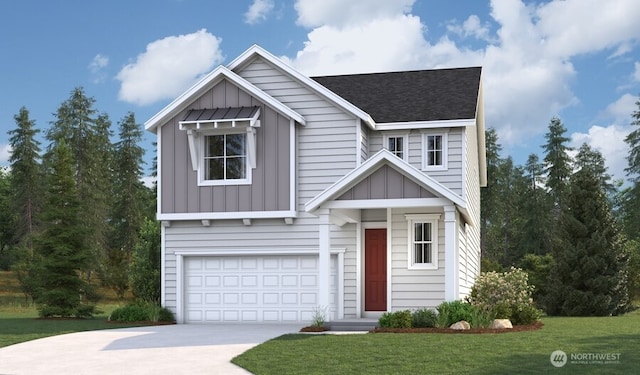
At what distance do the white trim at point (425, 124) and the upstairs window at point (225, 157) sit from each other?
4128 millimetres

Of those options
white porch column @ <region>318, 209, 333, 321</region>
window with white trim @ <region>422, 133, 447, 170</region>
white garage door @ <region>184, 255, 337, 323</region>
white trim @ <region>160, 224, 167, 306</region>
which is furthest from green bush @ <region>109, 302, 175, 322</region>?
window with white trim @ <region>422, 133, 447, 170</region>

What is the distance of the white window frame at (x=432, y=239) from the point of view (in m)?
22.5

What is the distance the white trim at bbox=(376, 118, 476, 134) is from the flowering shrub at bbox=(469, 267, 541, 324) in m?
4.43

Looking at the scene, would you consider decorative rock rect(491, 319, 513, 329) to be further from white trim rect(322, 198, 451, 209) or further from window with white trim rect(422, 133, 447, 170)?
window with white trim rect(422, 133, 447, 170)

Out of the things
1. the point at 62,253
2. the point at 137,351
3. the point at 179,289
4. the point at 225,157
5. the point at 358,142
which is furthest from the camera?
the point at 62,253

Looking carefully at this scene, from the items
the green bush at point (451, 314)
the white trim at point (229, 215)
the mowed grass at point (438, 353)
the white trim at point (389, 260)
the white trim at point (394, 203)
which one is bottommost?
the mowed grass at point (438, 353)

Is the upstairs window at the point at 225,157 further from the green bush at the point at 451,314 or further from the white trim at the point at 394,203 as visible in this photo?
the green bush at the point at 451,314

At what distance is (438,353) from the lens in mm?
13867

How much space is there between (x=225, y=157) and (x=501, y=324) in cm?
972

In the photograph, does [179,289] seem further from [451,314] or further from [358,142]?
[451,314]

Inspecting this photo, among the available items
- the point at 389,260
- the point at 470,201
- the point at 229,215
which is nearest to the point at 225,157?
the point at 229,215

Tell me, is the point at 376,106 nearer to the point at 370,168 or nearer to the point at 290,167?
the point at 290,167

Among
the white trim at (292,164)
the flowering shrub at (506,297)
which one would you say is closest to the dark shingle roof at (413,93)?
the white trim at (292,164)

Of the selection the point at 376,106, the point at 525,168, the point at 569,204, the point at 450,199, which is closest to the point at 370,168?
the point at 450,199
